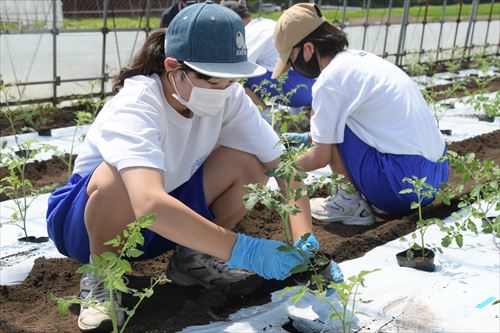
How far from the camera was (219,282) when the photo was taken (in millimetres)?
2395

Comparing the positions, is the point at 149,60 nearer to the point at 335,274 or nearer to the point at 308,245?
the point at 308,245

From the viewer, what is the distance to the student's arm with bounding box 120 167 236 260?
1.78 m

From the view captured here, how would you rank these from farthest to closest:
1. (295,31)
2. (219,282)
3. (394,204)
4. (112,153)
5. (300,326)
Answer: (394,204) < (295,31) < (219,282) < (300,326) < (112,153)

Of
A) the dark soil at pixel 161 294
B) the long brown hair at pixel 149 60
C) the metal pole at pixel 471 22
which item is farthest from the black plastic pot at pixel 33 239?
the metal pole at pixel 471 22

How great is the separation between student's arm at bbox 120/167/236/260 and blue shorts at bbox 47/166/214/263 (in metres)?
0.39

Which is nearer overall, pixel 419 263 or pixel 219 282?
pixel 219 282

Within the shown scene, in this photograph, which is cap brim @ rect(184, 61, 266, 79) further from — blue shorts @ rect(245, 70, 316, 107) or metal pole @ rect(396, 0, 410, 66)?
metal pole @ rect(396, 0, 410, 66)

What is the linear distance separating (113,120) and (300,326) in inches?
35.4

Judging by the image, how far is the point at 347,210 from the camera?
10.6 ft

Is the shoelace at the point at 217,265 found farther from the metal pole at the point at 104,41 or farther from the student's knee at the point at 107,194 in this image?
the metal pole at the point at 104,41

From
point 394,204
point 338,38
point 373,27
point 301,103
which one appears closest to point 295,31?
point 338,38

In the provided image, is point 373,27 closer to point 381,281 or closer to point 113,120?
point 381,281

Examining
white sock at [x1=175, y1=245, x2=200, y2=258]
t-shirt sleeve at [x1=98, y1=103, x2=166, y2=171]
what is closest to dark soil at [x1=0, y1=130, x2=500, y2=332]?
white sock at [x1=175, y1=245, x2=200, y2=258]

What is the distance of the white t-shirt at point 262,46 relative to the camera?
512 cm
